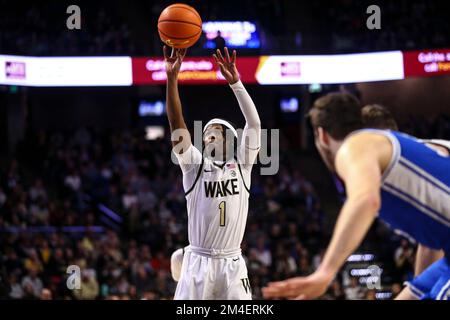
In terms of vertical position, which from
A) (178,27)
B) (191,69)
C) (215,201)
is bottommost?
(215,201)

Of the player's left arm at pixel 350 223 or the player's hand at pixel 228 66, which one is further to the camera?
the player's hand at pixel 228 66

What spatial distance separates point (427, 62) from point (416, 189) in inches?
582

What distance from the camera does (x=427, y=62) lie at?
58.2 ft

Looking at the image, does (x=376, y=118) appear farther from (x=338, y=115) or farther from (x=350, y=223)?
(x=350, y=223)

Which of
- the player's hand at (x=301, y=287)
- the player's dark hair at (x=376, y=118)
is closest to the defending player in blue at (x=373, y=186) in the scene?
the player's hand at (x=301, y=287)

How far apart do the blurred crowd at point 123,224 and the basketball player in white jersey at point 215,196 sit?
19.1 ft

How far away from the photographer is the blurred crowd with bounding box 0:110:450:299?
12461mm

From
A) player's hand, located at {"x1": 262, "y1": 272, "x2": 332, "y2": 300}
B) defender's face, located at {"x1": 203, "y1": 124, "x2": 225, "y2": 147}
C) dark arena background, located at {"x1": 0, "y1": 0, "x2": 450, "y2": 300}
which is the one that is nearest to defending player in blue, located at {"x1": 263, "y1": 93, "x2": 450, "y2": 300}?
player's hand, located at {"x1": 262, "y1": 272, "x2": 332, "y2": 300}

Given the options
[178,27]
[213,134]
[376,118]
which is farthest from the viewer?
[178,27]

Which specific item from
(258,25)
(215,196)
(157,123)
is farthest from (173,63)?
(157,123)

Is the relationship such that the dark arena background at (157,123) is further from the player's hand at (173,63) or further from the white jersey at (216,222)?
the player's hand at (173,63)

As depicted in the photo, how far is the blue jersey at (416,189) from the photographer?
3.53 m
